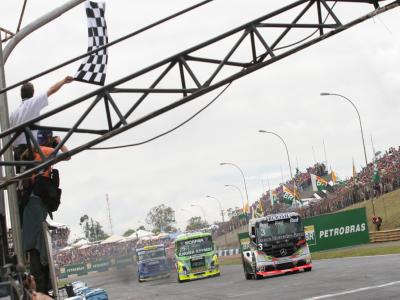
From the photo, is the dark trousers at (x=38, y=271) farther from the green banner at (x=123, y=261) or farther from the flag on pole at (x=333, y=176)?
the green banner at (x=123, y=261)

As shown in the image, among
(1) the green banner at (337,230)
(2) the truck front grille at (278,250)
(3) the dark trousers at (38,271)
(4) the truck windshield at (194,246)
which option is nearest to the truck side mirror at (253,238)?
(2) the truck front grille at (278,250)

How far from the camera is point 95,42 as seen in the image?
1005cm

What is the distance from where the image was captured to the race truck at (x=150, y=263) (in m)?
40.5

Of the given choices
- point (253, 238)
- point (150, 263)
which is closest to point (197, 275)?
point (253, 238)

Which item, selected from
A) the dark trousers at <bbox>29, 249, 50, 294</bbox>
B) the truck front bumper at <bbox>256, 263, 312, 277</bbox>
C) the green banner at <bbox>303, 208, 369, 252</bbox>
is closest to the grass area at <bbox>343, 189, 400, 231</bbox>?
the green banner at <bbox>303, 208, 369, 252</bbox>

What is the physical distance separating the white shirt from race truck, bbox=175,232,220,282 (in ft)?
83.8

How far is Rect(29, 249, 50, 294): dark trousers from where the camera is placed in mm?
7137

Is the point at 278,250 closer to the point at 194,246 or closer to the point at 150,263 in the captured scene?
the point at 194,246

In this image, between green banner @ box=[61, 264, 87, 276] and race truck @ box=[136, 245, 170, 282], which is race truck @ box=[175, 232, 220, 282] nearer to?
race truck @ box=[136, 245, 170, 282]

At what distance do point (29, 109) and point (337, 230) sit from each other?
33.6 m

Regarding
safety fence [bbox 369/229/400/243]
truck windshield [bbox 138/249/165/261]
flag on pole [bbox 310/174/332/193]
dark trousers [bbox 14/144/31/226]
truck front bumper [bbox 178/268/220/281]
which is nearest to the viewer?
dark trousers [bbox 14/144/31/226]

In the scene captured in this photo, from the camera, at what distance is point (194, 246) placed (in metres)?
33.7

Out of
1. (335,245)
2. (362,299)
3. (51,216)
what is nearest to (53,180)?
(51,216)

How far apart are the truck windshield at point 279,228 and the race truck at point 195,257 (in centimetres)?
789
